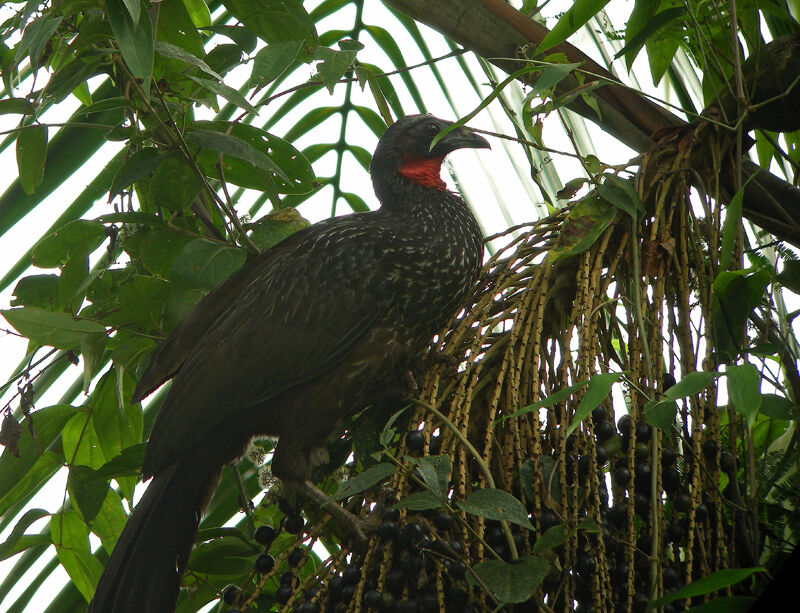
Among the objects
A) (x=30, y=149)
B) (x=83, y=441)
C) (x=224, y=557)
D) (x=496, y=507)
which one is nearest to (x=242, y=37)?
(x=30, y=149)

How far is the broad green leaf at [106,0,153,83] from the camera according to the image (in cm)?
115

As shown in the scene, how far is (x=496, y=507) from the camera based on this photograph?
930mm

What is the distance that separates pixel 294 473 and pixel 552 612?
0.64m

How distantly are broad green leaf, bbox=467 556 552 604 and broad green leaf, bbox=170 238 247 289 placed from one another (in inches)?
27.6

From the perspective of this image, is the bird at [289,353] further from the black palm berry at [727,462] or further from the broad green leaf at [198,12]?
the black palm berry at [727,462]

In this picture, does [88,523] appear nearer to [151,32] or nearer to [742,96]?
[151,32]

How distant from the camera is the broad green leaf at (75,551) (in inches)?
60.3

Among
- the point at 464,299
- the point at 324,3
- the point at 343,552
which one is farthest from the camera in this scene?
the point at 324,3

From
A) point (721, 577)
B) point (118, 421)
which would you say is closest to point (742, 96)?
point (721, 577)

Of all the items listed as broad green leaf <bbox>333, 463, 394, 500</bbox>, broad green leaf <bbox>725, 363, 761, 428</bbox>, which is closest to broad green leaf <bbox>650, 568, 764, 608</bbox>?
broad green leaf <bbox>725, 363, 761, 428</bbox>

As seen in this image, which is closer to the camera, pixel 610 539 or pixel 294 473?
pixel 610 539

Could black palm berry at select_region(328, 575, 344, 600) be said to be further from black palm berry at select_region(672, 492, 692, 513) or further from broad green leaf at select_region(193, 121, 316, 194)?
broad green leaf at select_region(193, 121, 316, 194)

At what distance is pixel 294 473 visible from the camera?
147 cm

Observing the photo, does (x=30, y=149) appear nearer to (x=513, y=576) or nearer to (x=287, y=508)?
(x=287, y=508)
